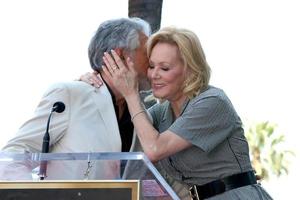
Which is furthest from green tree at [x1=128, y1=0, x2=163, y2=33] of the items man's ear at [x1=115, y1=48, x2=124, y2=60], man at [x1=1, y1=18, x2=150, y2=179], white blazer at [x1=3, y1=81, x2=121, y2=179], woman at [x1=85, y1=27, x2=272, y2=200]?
white blazer at [x1=3, y1=81, x2=121, y2=179]

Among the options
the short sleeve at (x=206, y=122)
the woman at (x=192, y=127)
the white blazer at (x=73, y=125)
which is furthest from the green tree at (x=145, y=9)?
the short sleeve at (x=206, y=122)

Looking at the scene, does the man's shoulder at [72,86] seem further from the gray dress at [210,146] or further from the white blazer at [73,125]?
the gray dress at [210,146]

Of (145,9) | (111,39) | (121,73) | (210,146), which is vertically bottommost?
(210,146)

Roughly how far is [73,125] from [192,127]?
0.66 meters

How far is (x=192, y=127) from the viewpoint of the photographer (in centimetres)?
389

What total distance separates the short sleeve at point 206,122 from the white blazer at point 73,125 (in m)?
0.38

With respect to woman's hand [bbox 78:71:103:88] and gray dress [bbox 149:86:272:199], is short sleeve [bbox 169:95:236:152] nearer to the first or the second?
gray dress [bbox 149:86:272:199]

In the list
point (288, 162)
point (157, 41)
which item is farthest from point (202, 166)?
point (288, 162)

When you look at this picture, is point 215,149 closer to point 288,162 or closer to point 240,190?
point 240,190

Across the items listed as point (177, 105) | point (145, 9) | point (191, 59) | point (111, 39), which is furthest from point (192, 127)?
point (145, 9)

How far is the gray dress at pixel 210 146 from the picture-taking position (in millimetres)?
3877

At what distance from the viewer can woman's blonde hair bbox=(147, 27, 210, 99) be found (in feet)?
13.2

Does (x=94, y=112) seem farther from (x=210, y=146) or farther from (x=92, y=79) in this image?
(x=210, y=146)

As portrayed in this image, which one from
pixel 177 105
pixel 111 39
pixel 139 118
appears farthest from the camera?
pixel 111 39
